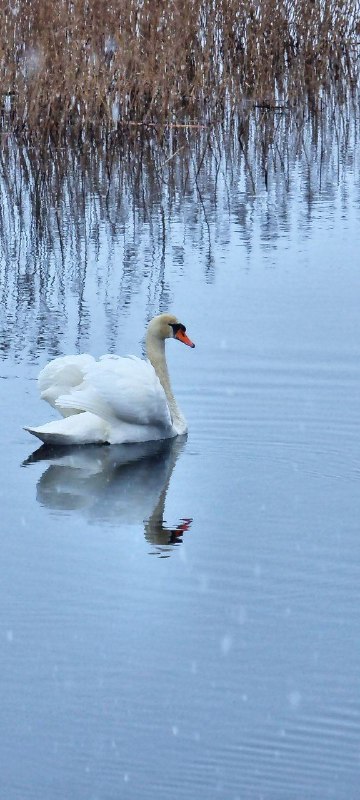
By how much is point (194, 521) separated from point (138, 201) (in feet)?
23.0

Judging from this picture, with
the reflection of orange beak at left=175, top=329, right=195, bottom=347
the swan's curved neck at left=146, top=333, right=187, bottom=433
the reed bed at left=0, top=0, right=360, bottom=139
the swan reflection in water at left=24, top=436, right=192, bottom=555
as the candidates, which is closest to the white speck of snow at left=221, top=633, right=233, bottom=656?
the swan reflection in water at left=24, top=436, right=192, bottom=555

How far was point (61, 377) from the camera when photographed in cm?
721

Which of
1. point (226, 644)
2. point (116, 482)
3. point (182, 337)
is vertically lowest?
point (116, 482)

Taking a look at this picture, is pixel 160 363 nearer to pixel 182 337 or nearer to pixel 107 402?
pixel 182 337

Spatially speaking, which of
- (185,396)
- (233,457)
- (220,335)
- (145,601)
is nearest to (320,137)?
(220,335)

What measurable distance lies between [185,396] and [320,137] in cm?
802

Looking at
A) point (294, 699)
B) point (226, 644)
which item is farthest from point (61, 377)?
point (294, 699)

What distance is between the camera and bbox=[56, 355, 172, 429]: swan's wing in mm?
7055

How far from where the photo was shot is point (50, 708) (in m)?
4.18

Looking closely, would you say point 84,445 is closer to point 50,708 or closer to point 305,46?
point 50,708

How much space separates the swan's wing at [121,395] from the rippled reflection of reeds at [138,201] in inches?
55.1

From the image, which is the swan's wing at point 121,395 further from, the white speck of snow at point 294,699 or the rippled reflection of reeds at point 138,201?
the white speck of snow at point 294,699

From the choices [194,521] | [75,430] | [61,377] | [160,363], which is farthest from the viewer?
[160,363]

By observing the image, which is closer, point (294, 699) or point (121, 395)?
point (294, 699)
